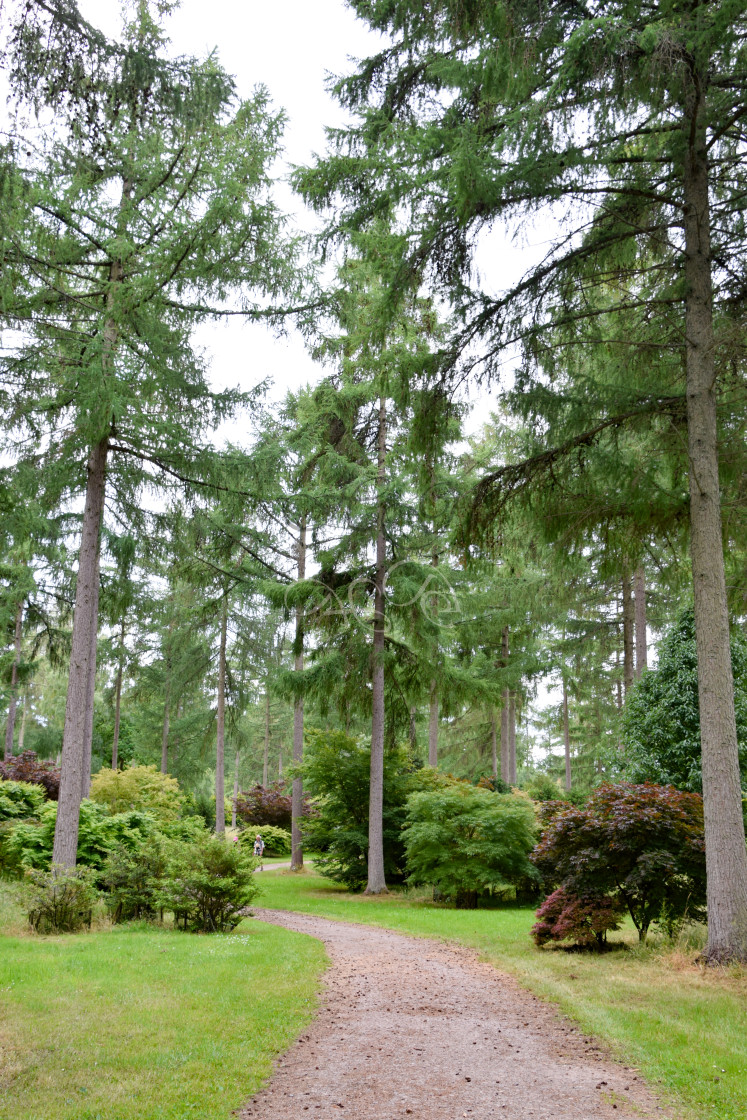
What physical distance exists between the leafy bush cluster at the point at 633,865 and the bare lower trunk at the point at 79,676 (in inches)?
251

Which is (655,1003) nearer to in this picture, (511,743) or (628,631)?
(628,631)

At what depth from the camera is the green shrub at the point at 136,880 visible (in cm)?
998

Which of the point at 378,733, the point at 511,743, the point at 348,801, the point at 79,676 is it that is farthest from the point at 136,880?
the point at 511,743

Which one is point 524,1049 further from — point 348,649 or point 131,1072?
point 348,649

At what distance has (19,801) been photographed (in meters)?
14.9

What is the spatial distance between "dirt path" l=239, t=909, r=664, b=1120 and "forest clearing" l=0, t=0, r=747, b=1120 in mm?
38

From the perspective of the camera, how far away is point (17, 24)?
14.9 ft

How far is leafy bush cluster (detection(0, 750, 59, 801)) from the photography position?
1861cm

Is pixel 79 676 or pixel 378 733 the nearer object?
pixel 79 676

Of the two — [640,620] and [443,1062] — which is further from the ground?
[640,620]

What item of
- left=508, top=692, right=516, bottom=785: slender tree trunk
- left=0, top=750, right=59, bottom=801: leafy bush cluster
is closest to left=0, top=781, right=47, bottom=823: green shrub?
left=0, top=750, right=59, bottom=801: leafy bush cluster

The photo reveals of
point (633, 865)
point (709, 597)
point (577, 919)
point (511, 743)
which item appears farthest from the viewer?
point (511, 743)

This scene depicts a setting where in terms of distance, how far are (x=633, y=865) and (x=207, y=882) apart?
4988 mm

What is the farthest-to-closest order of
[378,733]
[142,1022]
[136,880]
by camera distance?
1. [378,733]
2. [136,880]
3. [142,1022]
